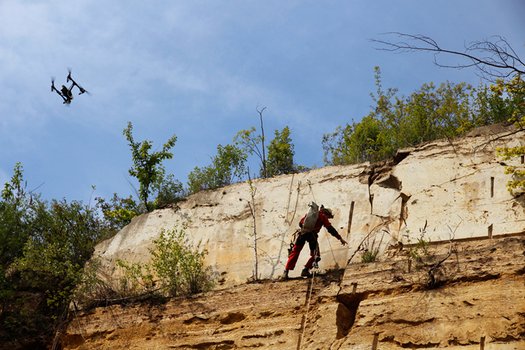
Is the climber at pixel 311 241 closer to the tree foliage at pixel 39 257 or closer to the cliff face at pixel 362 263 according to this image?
the cliff face at pixel 362 263

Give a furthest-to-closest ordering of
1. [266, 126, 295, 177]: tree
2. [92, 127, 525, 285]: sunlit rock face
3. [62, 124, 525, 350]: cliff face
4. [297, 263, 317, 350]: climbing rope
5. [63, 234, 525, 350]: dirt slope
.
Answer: [266, 126, 295, 177]: tree
[92, 127, 525, 285]: sunlit rock face
[297, 263, 317, 350]: climbing rope
[62, 124, 525, 350]: cliff face
[63, 234, 525, 350]: dirt slope

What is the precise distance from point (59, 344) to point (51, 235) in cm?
222

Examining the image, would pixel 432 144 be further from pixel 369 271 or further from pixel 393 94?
pixel 393 94

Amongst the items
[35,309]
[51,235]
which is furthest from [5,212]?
[35,309]

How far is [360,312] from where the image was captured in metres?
11.9

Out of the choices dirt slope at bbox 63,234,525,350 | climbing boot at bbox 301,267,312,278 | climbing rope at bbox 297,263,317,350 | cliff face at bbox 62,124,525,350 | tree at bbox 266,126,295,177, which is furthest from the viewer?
tree at bbox 266,126,295,177

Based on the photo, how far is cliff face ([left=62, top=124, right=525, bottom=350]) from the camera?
11328 millimetres

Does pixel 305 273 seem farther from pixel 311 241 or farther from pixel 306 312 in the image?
pixel 306 312

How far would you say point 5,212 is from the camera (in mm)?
15672

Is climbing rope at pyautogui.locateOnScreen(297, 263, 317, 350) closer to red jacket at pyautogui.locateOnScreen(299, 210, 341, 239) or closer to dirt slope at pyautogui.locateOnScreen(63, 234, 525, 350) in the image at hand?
dirt slope at pyautogui.locateOnScreen(63, 234, 525, 350)

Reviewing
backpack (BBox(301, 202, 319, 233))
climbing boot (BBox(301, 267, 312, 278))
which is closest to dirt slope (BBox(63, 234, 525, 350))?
climbing boot (BBox(301, 267, 312, 278))

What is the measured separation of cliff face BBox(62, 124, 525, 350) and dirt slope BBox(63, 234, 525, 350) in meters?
0.02

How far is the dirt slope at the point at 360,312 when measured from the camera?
36.2ft

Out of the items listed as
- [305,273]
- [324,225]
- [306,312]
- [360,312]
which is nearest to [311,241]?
[324,225]
